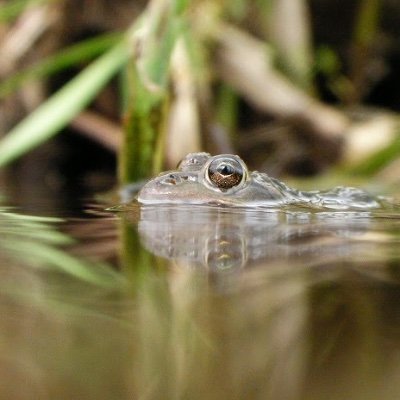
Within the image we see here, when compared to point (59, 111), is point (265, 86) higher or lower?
higher

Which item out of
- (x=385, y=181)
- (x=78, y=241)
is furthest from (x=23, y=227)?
(x=385, y=181)

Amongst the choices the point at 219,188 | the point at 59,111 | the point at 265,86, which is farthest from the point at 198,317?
the point at 265,86

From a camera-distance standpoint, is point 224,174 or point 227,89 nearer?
point 224,174

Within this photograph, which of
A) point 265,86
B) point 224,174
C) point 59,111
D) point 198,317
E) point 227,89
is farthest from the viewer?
point 227,89

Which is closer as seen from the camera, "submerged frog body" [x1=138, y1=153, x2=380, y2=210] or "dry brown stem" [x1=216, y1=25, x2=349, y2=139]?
"submerged frog body" [x1=138, y1=153, x2=380, y2=210]

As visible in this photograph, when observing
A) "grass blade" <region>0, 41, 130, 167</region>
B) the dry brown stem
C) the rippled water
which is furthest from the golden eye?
the dry brown stem

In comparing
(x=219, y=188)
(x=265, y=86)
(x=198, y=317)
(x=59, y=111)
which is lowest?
(x=198, y=317)

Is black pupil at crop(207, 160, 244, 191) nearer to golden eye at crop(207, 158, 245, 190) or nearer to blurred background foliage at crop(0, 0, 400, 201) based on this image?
golden eye at crop(207, 158, 245, 190)

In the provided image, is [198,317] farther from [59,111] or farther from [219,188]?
[59,111]
